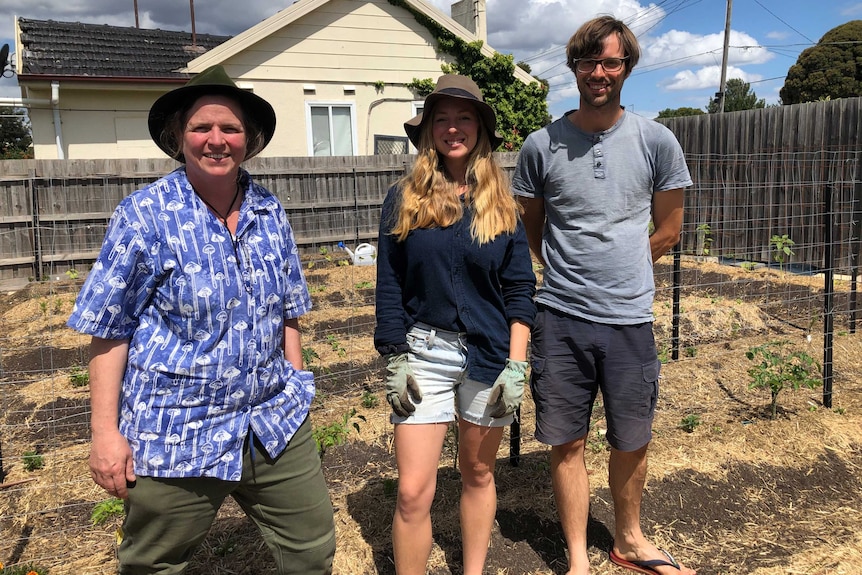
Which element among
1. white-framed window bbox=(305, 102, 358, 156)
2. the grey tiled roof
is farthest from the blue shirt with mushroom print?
white-framed window bbox=(305, 102, 358, 156)

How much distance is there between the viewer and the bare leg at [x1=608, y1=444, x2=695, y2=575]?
8.70 feet

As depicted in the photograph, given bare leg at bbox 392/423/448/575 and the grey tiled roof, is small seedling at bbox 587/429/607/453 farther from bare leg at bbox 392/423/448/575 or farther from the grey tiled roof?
the grey tiled roof

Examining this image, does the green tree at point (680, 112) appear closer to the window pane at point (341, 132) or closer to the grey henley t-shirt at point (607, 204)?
the window pane at point (341, 132)

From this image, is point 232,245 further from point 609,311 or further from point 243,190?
point 609,311

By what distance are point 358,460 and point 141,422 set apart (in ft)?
7.08

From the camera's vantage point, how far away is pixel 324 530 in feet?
6.68

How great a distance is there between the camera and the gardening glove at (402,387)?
85.2 inches

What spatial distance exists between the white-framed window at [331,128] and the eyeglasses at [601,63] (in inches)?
440

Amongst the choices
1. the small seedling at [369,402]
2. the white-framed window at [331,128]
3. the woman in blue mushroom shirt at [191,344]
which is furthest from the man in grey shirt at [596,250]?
the white-framed window at [331,128]

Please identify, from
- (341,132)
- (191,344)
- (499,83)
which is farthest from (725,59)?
(191,344)

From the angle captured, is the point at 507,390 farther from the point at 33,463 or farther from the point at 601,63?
the point at 33,463

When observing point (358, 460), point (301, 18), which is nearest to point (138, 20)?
point (301, 18)

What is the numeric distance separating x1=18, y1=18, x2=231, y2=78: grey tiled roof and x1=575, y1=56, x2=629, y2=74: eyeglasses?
37.2 feet

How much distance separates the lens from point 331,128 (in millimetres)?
13234
